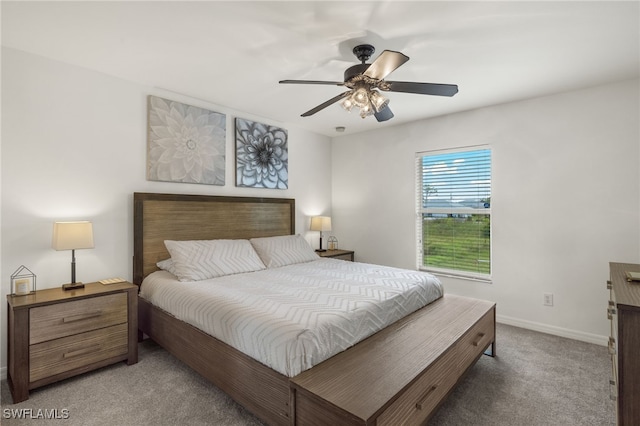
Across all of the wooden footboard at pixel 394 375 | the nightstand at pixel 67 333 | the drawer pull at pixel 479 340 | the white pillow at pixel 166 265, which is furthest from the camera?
the white pillow at pixel 166 265

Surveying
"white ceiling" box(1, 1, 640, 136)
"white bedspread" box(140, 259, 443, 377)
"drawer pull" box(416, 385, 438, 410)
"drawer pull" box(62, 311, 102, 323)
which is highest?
"white ceiling" box(1, 1, 640, 136)

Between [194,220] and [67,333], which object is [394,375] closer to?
[67,333]

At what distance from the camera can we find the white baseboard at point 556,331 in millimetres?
2945

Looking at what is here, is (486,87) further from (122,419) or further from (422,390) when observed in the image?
(122,419)

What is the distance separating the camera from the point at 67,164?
8.61ft

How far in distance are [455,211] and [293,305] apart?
276cm

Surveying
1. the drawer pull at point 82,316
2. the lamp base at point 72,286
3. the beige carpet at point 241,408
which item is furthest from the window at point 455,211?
the lamp base at point 72,286

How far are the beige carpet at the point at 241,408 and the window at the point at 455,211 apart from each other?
4.43 feet

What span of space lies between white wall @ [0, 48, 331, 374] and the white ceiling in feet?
0.66

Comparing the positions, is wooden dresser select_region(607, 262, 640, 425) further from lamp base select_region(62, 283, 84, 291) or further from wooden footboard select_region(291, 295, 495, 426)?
lamp base select_region(62, 283, 84, 291)

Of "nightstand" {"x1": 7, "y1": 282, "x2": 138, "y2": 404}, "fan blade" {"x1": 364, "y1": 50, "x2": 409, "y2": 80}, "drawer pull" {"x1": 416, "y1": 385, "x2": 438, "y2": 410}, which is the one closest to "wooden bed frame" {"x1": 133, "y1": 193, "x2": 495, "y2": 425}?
"drawer pull" {"x1": 416, "y1": 385, "x2": 438, "y2": 410}

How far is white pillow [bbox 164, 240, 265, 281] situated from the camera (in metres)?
2.76

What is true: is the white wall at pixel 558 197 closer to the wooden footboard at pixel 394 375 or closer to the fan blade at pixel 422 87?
the wooden footboard at pixel 394 375

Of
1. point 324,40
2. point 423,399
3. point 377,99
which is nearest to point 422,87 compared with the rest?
point 377,99
